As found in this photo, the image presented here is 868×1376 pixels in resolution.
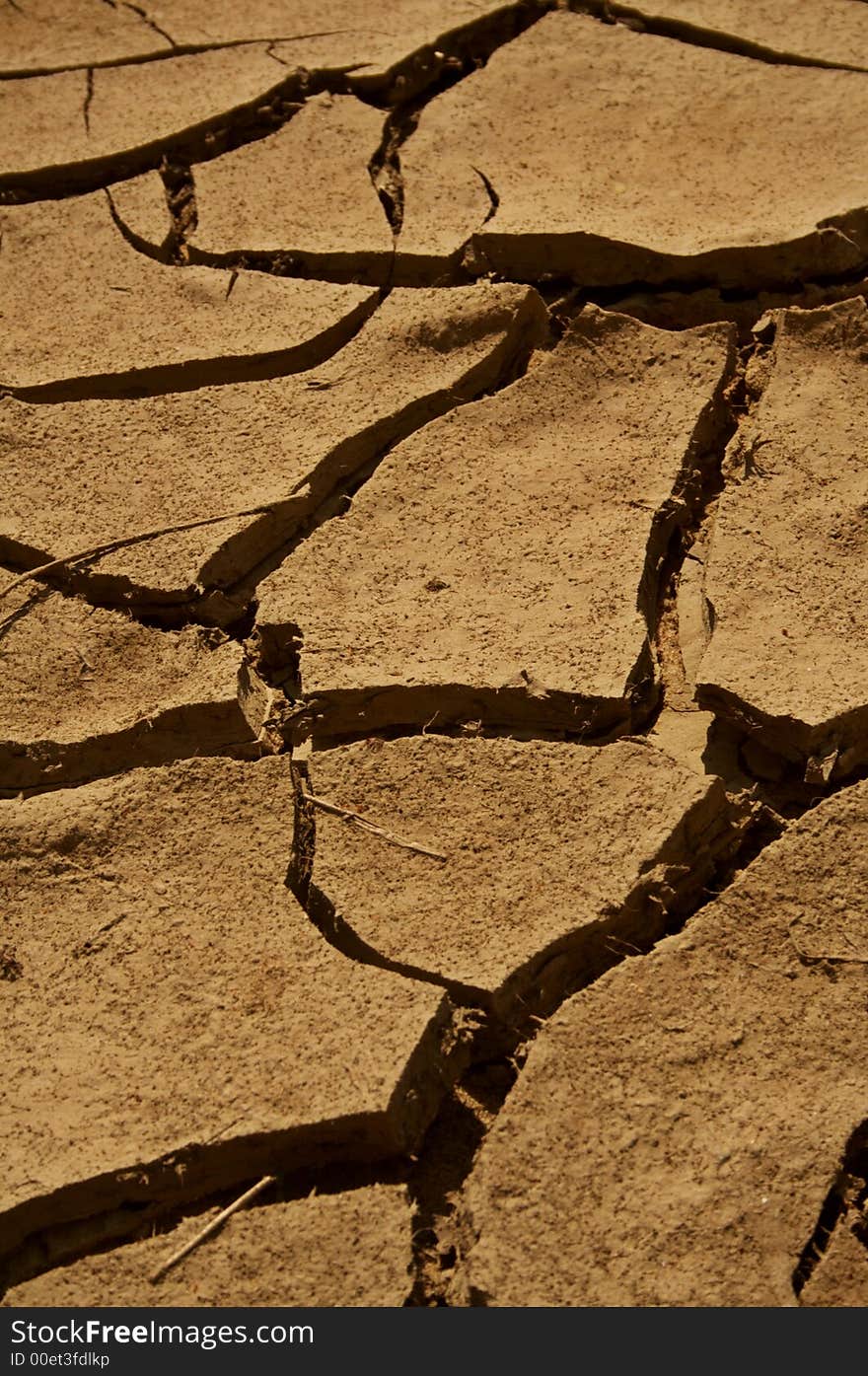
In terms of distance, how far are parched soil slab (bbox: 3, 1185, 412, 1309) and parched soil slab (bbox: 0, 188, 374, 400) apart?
127 cm

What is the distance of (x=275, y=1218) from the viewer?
1.56m

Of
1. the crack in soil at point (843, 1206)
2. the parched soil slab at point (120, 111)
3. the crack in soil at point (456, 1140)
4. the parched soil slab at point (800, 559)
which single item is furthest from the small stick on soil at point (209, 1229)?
the parched soil slab at point (120, 111)

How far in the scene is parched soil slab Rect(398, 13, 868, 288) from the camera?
2.38 m

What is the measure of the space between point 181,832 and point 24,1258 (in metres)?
0.50

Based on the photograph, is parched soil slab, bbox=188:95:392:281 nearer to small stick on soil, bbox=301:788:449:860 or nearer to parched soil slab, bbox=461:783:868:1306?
small stick on soil, bbox=301:788:449:860

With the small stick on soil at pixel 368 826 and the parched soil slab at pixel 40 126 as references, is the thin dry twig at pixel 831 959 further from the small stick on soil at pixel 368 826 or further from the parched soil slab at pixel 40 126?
the parched soil slab at pixel 40 126

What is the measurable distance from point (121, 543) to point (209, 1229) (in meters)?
0.94

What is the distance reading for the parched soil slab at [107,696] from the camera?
1925mm

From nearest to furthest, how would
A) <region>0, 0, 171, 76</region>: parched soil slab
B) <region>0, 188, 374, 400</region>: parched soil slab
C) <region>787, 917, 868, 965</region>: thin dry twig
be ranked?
<region>787, 917, 868, 965</region>: thin dry twig
<region>0, 188, 374, 400</region>: parched soil slab
<region>0, 0, 171, 76</region>: parched soil slab

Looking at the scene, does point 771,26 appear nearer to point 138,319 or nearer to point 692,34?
point 692,34

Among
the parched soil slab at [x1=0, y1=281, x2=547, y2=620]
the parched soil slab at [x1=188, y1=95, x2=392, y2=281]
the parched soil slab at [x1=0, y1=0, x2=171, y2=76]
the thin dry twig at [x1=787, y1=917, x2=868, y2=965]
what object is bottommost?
the thin dry twig at [x1=787, y1=917, x2=868, y2=965]

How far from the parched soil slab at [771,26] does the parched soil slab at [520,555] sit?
77cm

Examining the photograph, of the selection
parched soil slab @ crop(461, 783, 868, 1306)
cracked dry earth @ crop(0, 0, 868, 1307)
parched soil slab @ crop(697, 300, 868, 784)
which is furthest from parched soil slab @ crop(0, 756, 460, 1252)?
parched soil slab @ crop(697, 300, 868, 784)

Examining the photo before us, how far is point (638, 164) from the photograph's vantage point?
8.31ft
